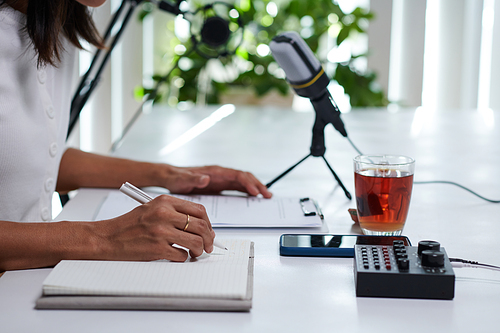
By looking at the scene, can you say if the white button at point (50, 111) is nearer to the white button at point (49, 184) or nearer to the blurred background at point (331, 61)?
the white button at point (49, 184)

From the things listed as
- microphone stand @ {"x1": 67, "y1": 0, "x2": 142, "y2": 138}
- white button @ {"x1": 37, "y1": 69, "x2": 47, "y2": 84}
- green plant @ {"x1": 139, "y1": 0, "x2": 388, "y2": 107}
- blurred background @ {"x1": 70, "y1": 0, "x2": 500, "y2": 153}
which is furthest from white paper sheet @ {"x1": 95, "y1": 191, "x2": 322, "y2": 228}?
green plant @ {"x1": 139, "y1": 0, "x2": 388, "y2": 107}

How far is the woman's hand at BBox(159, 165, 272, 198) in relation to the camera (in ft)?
3.10

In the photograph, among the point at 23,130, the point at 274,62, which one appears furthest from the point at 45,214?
the point at 274,62

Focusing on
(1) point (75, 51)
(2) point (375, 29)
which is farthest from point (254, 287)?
(2) point (375, 29)

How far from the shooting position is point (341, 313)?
1.66ft

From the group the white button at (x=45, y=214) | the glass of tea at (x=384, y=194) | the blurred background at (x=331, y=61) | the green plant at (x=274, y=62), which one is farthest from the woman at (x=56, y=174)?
the green plant at (x=274, y=62)

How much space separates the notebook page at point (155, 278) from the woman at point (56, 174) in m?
0.02

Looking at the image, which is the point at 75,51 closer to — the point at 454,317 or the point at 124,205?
the point at 124,205

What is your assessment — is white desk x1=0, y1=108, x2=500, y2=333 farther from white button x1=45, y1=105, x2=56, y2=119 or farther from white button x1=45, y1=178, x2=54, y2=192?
white button x1=45, y1=105, x2=56, y2=119

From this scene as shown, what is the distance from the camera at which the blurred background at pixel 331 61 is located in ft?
10.0

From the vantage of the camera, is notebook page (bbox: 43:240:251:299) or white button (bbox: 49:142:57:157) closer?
notebook page (bbox: 43:240:251:299)

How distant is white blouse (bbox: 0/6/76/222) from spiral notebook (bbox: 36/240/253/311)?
31 cm

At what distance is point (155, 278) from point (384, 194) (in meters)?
0.34

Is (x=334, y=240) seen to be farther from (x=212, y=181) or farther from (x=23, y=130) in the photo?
(x=23, y=130)
